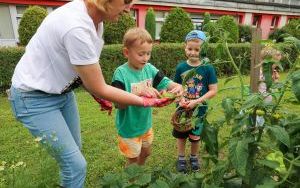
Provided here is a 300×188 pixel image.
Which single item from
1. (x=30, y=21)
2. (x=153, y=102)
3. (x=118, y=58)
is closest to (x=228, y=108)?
(x=153, y=102)

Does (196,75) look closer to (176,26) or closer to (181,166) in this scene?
(181,166)

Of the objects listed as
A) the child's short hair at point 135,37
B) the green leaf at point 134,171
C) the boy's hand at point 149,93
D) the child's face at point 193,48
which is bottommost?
the green leaf at point 134,171

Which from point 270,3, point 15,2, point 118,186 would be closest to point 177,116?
point 118,186

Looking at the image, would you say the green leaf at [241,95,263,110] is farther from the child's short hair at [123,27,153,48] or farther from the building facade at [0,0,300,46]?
the building facade at [0,0,300,46]

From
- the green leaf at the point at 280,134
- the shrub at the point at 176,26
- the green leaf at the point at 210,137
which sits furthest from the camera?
the shrub at the point at 176,26

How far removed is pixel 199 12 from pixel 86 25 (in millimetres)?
21529

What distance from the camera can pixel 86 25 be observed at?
1969mm

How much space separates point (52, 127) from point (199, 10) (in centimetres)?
2143

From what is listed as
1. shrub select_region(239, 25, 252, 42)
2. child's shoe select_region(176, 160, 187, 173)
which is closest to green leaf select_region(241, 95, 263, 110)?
child's shoe select_region(176, 160, 187, 173)

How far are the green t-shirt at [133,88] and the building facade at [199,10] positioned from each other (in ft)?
43.0

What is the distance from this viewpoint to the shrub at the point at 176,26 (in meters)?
14.1

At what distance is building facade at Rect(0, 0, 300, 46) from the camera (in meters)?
15.5

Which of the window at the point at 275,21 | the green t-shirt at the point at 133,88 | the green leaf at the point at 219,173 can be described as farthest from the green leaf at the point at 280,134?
the window at the point at 275,21

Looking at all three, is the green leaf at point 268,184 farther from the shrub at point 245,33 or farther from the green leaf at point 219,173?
the shrub at point 245,33
